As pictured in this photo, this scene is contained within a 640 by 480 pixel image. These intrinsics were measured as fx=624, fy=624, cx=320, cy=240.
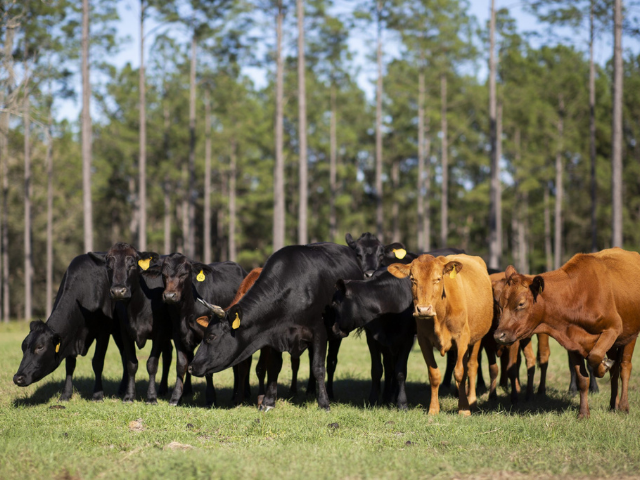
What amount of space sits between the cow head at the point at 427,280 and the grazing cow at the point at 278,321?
145 cm

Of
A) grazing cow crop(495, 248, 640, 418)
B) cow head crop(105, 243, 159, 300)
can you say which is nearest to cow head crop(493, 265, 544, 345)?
grazing cow crop(495, 248, 640, 418)

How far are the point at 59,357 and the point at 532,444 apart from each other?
6141mm

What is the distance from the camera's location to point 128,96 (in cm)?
4031

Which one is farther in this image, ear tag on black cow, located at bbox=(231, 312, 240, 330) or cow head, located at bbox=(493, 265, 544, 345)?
ear tag on black cow, located at bbox=(231, 312, 240, 330)

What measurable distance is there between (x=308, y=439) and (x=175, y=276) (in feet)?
10.2

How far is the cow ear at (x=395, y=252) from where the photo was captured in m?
9.72

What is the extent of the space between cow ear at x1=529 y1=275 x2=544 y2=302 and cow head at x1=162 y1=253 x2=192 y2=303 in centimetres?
452

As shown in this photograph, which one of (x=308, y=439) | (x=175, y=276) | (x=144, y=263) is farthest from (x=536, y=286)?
(x=144, y=263)

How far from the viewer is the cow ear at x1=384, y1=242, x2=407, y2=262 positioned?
9719 millimetres

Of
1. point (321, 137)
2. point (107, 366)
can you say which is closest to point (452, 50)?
point (321, 137)

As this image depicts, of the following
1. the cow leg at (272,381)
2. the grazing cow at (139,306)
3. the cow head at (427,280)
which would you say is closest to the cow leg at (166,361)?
the grazing cow at (139,306)

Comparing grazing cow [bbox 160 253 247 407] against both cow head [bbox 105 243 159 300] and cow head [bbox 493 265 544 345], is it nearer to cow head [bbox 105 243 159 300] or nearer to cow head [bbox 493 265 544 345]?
cow head [bbox 105 243 159 300]

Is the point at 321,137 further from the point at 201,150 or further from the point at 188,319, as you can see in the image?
the point at 188,319

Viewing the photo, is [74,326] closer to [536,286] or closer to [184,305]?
[184,305]
